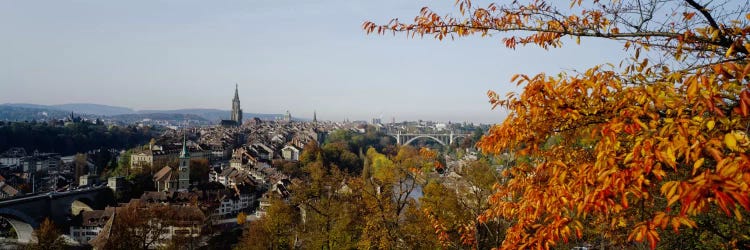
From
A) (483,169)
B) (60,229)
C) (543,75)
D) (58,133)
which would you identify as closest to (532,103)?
(543,75)

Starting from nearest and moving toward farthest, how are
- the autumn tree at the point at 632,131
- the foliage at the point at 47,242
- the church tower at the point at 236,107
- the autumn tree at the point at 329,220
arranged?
the autumn tree at the point at 632,131, the autumn tree at the point at 329,220, the foliage at the point at 47,242, the church tower at the point at 236,107

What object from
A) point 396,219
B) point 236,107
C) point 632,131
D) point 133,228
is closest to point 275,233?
point 133,228

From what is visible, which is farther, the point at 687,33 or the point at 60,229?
the point at 60,229

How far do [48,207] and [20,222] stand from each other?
183 centimetres

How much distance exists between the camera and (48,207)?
2855 cm

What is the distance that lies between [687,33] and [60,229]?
32164 millimetres

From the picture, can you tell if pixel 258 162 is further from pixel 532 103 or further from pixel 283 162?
pixel 532 103

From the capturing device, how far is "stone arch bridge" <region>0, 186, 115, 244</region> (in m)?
26.0

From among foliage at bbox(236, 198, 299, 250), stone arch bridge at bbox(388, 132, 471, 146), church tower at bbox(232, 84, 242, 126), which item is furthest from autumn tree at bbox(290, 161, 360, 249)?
church tower at bbox(232, 84, 242, 126)

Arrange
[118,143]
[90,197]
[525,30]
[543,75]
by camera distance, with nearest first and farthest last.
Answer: [543,75]
[525,30]
[90,197]
[118,143]

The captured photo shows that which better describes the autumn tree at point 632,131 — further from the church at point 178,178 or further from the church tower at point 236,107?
the church tower at point 236,107

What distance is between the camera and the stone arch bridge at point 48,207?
85.2 feet

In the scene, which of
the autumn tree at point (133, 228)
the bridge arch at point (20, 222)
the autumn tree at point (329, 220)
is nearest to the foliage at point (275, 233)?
the autumn tree at point (329, 220)

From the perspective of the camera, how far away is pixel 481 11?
3291 millimetres
